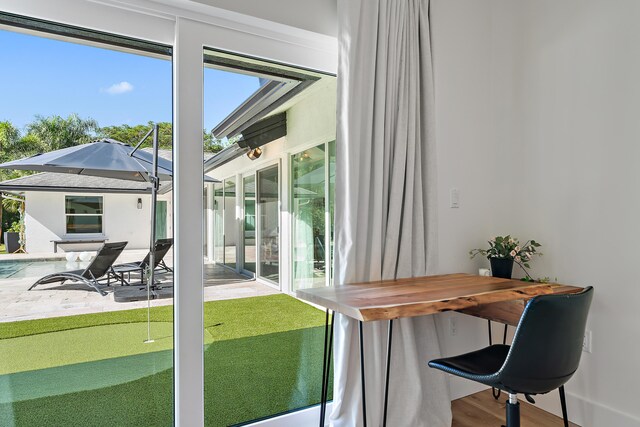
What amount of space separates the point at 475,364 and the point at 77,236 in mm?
1840

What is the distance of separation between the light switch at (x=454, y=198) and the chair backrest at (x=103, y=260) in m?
1.90

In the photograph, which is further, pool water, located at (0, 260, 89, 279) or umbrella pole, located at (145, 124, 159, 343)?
umbrella pole, located at (145, 124, 159, 343)

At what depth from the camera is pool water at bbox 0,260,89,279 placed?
160cm

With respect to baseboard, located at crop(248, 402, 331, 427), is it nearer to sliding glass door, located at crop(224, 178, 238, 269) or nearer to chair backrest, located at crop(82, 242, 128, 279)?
sliding glass door, located at crop(224, 178, 238, 269)

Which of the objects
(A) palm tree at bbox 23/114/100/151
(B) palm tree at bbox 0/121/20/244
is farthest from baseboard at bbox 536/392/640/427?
(B) palm tree at bbox 0/121/20/244

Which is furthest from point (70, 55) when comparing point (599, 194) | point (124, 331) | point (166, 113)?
point (599, 194)

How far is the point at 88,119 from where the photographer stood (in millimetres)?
1712

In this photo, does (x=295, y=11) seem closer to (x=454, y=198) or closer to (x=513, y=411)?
(x=454, y=198)

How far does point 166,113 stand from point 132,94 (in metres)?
0.16

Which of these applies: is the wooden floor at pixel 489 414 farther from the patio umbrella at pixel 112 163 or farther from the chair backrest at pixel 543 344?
the patio umbrella at pixel 112 163

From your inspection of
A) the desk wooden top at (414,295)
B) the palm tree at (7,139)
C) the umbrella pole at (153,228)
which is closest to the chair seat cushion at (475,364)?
the desk wooden top at (414,295)

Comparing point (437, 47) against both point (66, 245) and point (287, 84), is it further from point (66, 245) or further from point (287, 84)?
point (66, 245)

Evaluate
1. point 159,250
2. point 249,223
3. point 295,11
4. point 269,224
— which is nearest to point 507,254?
point 269,224

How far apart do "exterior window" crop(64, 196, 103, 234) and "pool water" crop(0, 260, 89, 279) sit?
5.7 inches
